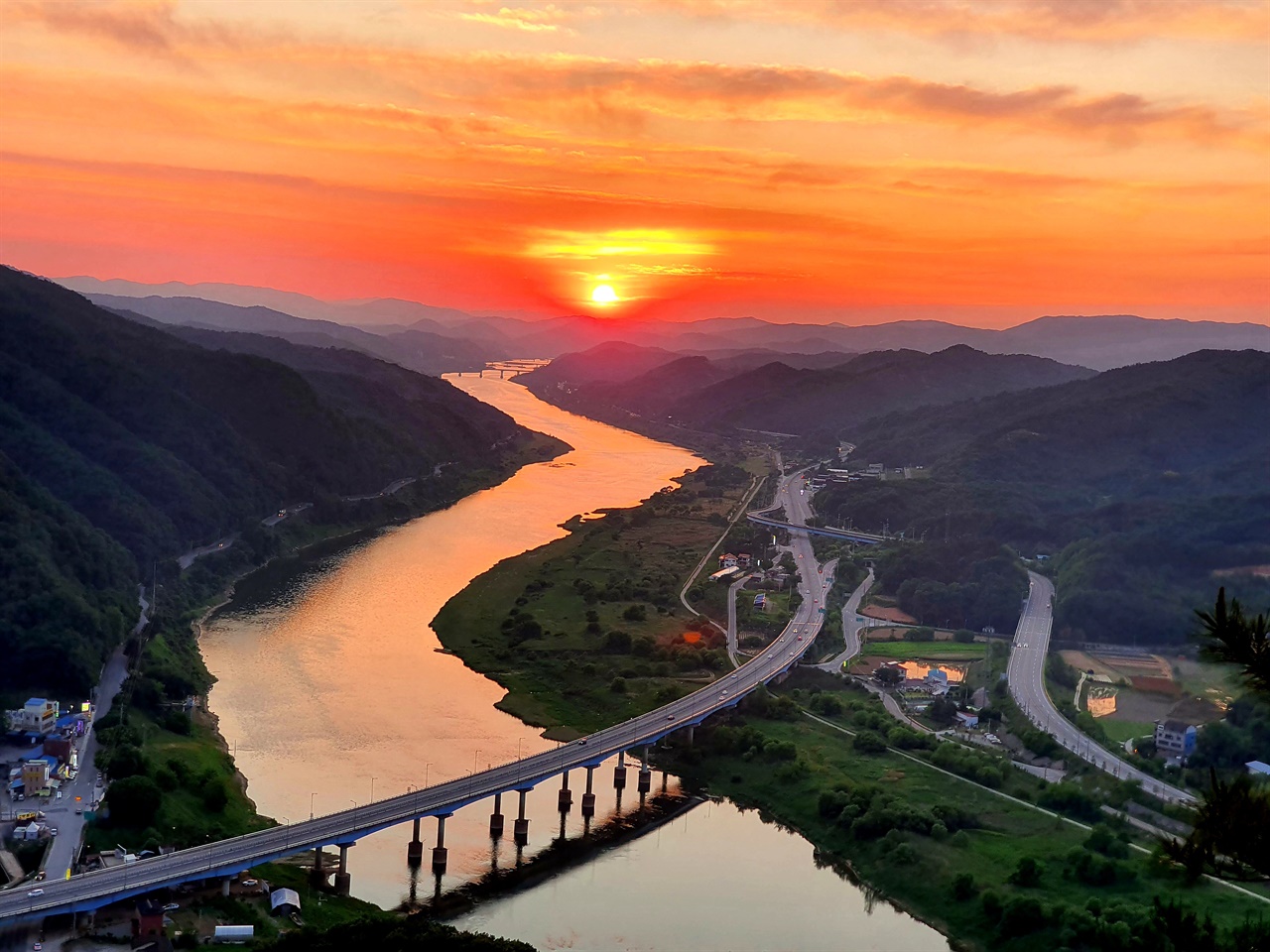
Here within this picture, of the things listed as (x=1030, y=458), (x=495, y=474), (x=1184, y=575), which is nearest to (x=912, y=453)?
(x=1030, y=458)

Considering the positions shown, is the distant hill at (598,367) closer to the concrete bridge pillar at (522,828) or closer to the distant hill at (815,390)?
the distant hill at (815,390)

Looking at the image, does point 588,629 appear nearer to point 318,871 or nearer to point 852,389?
point 318,871

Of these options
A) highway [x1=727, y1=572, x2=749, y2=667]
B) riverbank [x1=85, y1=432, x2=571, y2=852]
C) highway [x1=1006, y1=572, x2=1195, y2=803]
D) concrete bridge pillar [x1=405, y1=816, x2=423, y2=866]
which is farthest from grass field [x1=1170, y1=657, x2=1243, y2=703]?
riverbank [x1=85, y1=432, x2=571, y2=852]

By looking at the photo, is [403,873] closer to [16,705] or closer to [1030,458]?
[16,705]

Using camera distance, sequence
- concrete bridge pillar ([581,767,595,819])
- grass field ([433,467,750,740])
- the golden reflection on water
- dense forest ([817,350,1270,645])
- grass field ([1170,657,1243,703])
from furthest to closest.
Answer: dense forest ([817,350,1270,645]) < grass field ([433,467,750,740]) < grass field ([1170,657,1243,703]) < concrete bridge pillar ([581,767,595,819]) < the golden reflection on water

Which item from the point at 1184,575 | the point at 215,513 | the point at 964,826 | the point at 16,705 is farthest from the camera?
the point at 215,513

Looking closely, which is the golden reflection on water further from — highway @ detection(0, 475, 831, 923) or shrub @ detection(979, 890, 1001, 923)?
shrub @ detection(979, 890, 1001, 923)

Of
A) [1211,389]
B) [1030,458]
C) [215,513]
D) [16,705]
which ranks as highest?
[1211,389]
